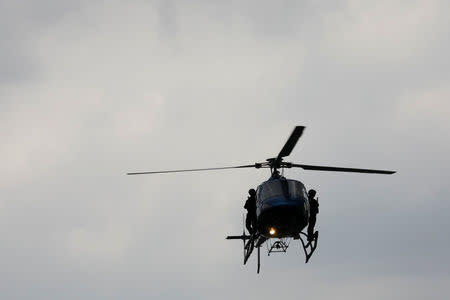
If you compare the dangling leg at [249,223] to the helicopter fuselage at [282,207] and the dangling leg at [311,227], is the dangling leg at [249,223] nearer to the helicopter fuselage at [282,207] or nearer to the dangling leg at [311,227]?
the helicopter fuselage at [282,207]

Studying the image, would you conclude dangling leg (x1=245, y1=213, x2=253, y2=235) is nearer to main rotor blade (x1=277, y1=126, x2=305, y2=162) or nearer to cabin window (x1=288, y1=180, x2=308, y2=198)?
cabin window (x1=288, y1=180, x2=308, y2=198)

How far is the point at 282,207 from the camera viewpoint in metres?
28.4

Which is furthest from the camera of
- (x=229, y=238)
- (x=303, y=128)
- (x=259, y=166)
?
(x=229, y=238)

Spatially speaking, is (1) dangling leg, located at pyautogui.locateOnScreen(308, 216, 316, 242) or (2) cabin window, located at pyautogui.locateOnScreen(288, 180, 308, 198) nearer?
(2) cabin window, located at pyautogui.locateOnScreen(288, 180, 308, 198)

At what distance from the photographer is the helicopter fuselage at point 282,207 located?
28.5m

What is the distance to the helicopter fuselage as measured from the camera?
1124 inches

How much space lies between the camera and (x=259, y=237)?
31562 mm

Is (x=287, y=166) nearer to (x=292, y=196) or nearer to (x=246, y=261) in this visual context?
(x=292, y=196)

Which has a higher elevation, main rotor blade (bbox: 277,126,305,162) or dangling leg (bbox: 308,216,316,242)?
main rotor blade (bbox: 277,126,305,162)

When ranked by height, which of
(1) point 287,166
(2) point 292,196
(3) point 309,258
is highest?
(1) point 287,166

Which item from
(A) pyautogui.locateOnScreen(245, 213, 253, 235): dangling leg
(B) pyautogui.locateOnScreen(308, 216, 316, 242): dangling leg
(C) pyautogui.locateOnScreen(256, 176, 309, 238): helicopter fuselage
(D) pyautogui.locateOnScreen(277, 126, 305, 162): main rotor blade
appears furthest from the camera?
(A) pyautogui.locateOnScreen(245, 213, 253, 235): dangling leg

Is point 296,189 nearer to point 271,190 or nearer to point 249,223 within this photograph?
point 271,190

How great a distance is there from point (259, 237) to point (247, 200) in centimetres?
183

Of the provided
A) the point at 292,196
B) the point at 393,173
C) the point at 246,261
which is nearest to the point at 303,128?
the point at 292,196
